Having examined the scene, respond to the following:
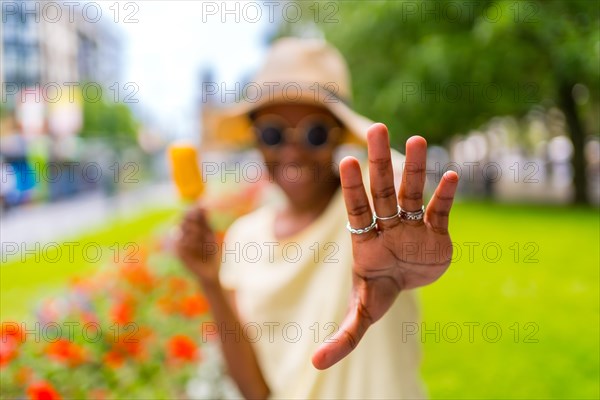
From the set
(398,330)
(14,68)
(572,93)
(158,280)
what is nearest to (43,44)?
(14,68)

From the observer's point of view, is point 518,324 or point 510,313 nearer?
point 518,324

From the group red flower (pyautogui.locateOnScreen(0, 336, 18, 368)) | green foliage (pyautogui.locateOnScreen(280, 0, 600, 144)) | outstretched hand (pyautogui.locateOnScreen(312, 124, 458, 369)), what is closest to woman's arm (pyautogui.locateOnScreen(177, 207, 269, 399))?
outstretched hand (pyautogui.locateOnScreen(312, 124, 458, 369))

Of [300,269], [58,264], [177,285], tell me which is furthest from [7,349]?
[58,264]

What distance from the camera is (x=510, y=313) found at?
4.74 m

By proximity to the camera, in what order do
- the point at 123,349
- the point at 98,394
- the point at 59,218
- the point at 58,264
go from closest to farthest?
the point at 98,394 → the point at 123,349 → the point at 58,264 → the point at 59,218

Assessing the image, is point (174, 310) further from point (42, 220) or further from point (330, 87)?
point (42, 220)

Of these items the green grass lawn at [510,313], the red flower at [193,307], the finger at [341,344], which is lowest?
the green grass lawn at [510,313]

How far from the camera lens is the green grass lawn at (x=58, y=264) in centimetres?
614

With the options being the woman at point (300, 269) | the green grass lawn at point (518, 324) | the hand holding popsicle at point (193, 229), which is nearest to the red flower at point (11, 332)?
the woman at point (300, 269)

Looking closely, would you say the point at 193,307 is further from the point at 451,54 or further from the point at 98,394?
the point at 451,54

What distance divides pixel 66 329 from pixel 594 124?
20166 mm

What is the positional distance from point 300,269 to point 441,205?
2.11 ft

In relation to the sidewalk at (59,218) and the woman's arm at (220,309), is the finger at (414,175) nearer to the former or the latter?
the woman's arm at (220,309)

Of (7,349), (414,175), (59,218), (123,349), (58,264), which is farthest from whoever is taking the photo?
(59,218)
